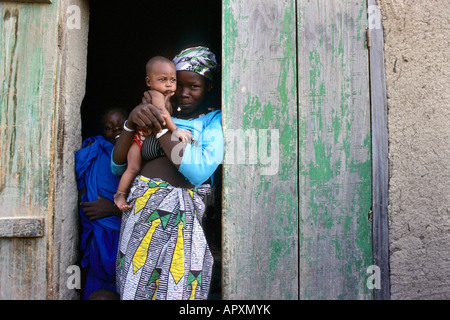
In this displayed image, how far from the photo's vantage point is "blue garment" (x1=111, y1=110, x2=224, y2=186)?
1.80 meters

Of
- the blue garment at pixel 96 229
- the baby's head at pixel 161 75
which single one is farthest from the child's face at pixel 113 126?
the baby's head at pixel 161 75

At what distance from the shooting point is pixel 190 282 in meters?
1.81

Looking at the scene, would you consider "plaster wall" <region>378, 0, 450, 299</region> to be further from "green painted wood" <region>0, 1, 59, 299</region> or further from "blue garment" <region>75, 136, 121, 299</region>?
"green painted wood" <region>0, 1, 59, 299</region>

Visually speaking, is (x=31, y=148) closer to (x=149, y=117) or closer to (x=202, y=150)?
(x=149, y=117)

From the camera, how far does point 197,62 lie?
7.06 feet

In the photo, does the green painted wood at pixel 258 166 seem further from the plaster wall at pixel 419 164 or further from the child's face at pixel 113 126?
the child's face at pixel 113 126

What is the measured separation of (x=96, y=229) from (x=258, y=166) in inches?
42.4

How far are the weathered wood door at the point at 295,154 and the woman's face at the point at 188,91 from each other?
26 centimetres

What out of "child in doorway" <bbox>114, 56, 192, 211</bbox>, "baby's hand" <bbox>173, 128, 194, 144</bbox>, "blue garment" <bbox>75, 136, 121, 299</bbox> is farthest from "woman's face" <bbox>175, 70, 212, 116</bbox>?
"blue garment" <bbox>75, 136, 121, 299</bbox>

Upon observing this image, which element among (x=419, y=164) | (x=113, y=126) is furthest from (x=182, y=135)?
(x=419, y=164)

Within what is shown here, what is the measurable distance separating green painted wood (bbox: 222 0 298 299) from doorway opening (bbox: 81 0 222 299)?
1335mm

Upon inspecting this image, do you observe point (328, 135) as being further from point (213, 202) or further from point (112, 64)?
point (112, 64)

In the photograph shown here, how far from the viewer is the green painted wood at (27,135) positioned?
1.79m

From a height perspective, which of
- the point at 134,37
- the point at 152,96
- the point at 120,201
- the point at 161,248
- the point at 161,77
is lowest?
the point at 161,248
